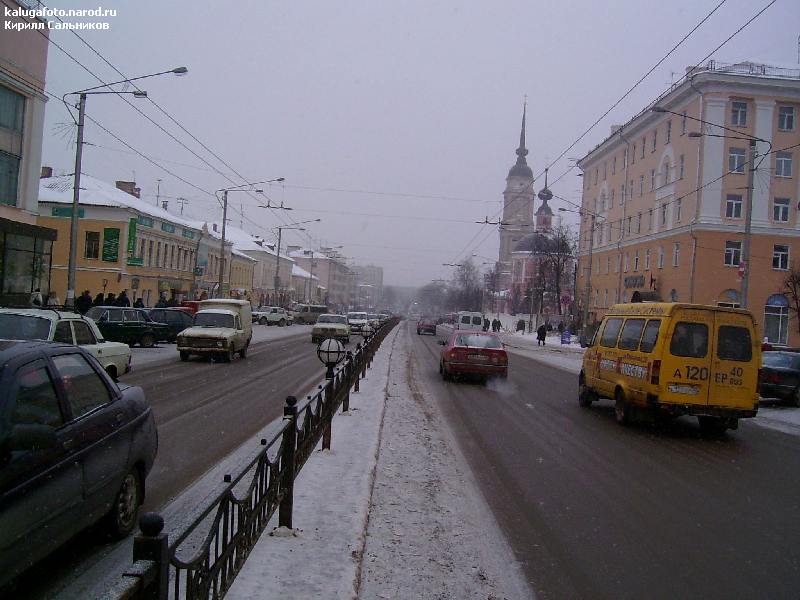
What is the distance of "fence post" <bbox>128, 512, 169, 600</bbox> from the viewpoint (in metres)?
2.79

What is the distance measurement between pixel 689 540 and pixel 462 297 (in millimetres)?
113992

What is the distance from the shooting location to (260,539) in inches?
210

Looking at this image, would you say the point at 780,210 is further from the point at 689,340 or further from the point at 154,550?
the point at 154,550

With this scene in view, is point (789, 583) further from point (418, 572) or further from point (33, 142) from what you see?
point (33, 142)

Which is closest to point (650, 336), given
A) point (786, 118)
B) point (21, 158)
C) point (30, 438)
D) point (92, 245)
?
point (30, 438)

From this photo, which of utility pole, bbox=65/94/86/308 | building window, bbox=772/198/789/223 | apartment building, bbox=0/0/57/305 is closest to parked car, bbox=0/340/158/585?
utility pole, bbox=65/94/86/308

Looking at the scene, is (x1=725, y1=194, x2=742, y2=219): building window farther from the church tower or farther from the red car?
the church tower

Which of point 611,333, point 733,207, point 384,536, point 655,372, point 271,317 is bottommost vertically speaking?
point 384,536

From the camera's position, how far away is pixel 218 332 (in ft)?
76.1

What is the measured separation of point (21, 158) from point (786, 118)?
143ft

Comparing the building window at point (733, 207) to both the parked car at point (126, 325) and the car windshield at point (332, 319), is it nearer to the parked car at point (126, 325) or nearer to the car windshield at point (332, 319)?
the car windshield at point (332, 319)

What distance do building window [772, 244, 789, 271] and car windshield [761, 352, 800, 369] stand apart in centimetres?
2835

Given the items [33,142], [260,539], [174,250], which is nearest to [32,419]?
[260,539]

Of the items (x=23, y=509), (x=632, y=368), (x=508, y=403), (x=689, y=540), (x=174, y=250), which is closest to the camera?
(x=23, y=509)
